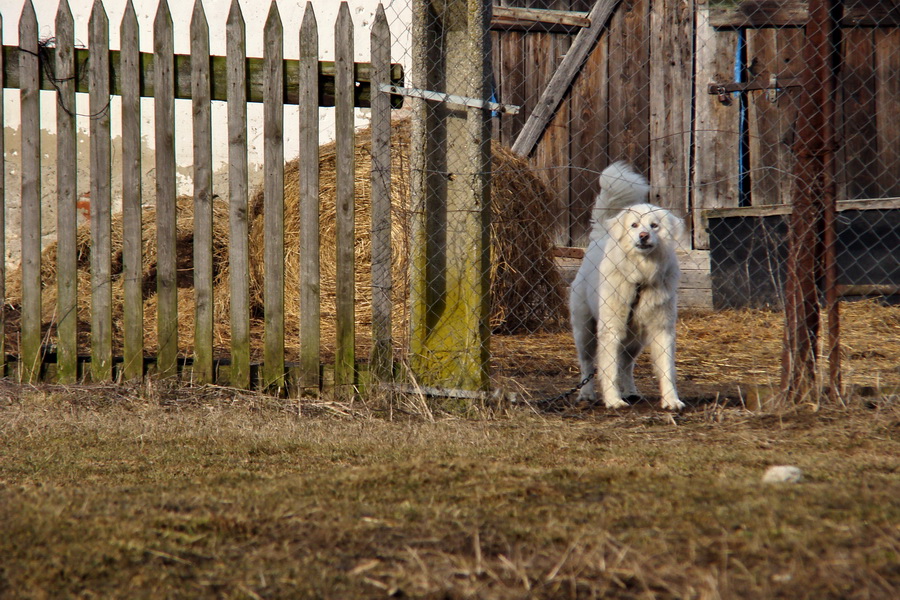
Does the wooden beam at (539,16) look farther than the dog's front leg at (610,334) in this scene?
Yes

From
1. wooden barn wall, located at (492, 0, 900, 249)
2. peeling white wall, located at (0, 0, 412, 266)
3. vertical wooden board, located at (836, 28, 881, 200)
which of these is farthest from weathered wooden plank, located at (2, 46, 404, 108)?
vertical wooden board, located at (836, 28, 881, 200)

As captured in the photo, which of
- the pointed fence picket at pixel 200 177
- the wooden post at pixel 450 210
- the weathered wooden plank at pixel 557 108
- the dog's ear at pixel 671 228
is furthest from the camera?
the weathered wooden plank at pixel 557 108

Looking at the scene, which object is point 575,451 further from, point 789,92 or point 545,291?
point 789,92

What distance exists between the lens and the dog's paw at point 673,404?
13.0 feet

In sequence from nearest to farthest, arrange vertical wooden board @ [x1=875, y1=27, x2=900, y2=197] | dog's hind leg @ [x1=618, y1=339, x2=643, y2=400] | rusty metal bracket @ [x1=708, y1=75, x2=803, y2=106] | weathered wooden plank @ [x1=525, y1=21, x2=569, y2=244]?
dog's hind leg @ [x1=618, y1=339, x2=643, y2=400] → rusty metal bracket @ [x1=708, y1=75, x2=803, y2=106] → vertical wooden board @ [x1=875, y1=27, x2=900, y2=197] → weathered wooden plank @ [x1=525, y1=21, x2=569, y2=244]

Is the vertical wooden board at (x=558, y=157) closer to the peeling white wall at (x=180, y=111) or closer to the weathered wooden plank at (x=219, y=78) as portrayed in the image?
the peeling white wall at (x=180, y=111)

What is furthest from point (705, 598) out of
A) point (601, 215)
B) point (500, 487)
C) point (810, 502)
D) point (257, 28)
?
point (257, 28)

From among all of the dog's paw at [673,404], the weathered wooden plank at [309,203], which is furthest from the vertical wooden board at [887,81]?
the weathered wooden plank at [309,203]

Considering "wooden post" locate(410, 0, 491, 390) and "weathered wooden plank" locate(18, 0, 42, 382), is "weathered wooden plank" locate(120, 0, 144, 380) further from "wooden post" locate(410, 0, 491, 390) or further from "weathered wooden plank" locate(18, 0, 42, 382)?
"wooden post" locate(410, 0, 491, 390)

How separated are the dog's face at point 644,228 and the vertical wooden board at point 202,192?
1987 millimetres

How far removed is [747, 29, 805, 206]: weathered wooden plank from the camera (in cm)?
705

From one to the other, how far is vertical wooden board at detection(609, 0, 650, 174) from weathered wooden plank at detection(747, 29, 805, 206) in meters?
0.93

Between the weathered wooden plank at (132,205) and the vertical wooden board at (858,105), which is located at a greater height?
the vertical wooden board at (858,105)

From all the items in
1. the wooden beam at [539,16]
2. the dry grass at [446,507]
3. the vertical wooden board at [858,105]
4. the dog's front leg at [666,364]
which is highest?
the wooden beam at [539,16]
